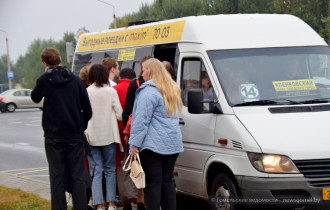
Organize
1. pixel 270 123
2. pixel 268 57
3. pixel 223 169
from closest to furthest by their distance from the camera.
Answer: pixel 270 123, pixel 223 169, pixel 268 57

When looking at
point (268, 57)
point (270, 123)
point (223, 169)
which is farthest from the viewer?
point (268, 57)

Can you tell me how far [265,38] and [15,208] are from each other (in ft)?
12.0

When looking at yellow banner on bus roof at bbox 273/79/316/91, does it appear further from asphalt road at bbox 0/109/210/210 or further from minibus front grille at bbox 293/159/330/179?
asphalt road at bbox 0/109/210/210

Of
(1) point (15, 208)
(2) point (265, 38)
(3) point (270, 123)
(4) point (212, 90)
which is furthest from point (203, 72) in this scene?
(1) point (15, 208)

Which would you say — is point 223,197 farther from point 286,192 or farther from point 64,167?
point 64,167

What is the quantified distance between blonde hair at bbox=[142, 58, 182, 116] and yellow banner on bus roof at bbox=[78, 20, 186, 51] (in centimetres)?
174

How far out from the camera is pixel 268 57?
7.49 meters

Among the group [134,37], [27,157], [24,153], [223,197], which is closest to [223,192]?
[223,197]

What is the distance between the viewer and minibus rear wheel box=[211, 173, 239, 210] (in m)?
6.63

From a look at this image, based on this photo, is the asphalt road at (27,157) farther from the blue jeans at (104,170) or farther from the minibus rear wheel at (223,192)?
the minibus rear wheel at (223,192)

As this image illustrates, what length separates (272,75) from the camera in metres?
7.31

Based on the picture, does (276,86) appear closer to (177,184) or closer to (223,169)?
(223,169)

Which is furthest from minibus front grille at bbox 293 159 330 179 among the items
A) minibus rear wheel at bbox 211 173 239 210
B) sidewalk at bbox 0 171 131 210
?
sidewalk at bbox 0 171 131 210

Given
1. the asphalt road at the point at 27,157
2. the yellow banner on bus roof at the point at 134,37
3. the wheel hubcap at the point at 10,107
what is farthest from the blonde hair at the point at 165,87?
the wheel hubcap at the point at 10,107
